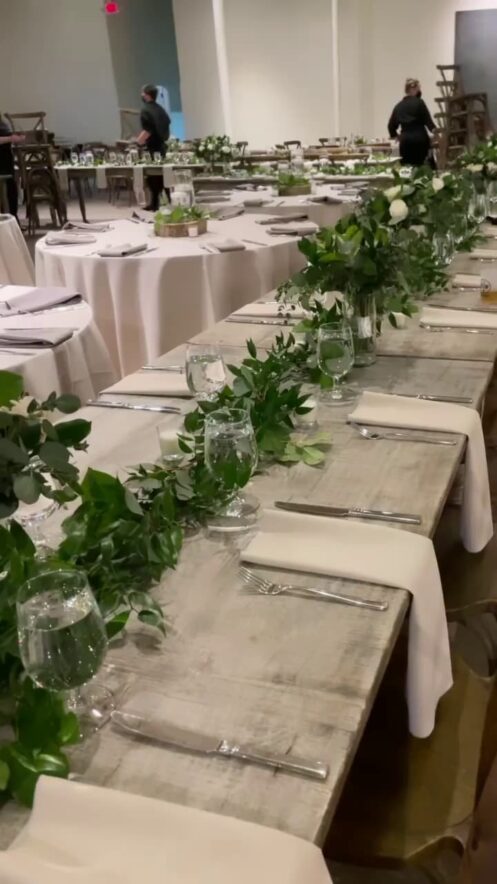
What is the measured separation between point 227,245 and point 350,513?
2.47m

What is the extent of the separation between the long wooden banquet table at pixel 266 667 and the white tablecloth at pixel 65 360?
2.95ft

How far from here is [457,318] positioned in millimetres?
2277

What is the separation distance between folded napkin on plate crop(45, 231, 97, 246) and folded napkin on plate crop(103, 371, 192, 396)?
2064 millimetres

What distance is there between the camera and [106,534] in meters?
1.05

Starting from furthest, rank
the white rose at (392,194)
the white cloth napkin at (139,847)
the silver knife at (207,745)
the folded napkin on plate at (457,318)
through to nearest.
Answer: the folded napkin on plate at (457,318)
the white rose at (392,194)
the silver knife at (207,745)
the white cloth napkin at (139,847)

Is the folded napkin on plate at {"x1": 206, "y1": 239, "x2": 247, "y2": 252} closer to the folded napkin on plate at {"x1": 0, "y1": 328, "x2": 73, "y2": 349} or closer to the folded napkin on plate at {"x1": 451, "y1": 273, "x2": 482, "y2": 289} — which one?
the folded napkin on plate at {"x1": 451, "y1": 273, "x2": 482, "y2": 289}

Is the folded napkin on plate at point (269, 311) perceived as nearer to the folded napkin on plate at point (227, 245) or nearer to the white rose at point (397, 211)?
the white rose at point (397, 211)

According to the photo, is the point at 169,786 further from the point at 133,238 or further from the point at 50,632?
the point at 133,238

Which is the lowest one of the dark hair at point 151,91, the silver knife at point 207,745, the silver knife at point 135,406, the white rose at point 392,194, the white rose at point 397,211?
the silver knife at point 207,745

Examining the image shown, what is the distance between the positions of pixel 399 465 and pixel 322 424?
9.2 inches

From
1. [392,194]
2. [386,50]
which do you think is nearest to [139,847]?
[392,194]

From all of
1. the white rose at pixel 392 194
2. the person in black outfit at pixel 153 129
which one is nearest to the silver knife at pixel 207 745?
the white rose at pixel 392 194

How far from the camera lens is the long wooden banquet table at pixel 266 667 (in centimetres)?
77

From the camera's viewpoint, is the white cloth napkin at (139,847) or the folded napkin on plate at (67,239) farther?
the folded napkin on plate at (67,239)
